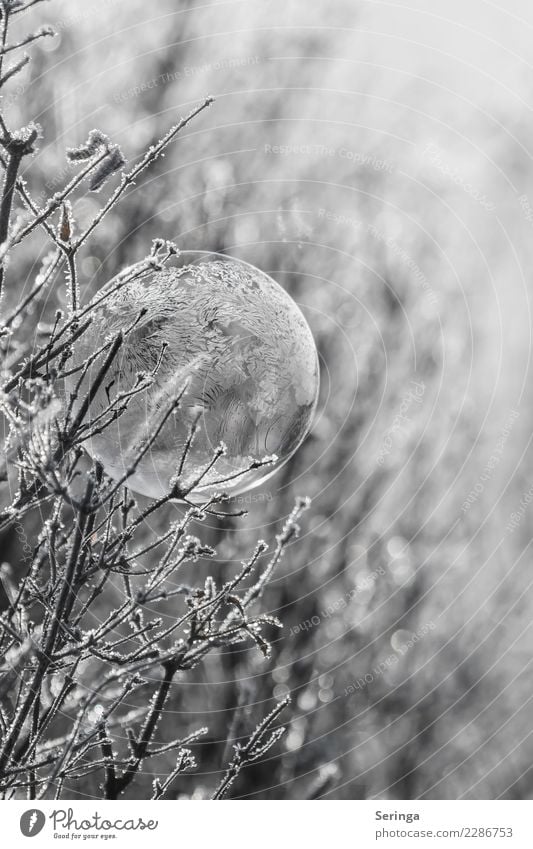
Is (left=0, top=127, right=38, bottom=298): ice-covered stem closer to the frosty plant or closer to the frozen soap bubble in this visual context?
the frosty plant

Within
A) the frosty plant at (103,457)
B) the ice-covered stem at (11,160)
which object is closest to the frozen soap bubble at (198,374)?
the frosty plant at (103,457)

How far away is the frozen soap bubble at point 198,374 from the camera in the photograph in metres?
2.60

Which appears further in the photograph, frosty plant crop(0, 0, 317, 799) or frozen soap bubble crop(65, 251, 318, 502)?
frozen soap bubble crop(65, 251, 318, 502)

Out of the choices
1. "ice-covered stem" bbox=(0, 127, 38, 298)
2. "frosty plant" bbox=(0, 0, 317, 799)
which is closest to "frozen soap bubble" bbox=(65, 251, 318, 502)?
"frosty plant" bbox=(0, 0, 317, 799)

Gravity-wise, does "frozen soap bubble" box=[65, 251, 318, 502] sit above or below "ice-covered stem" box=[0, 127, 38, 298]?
below

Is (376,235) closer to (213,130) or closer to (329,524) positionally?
(213,130)

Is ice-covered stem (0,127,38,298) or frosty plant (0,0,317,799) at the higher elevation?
ice-covered stem (0,127,38,298)

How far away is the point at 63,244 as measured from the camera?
2.33m

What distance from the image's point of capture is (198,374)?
8.61ft

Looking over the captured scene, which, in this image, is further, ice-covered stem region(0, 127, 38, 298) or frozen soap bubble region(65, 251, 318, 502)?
frozen soap bubble region(65, 251, 318, 502)

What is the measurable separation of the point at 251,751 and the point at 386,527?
201 inches

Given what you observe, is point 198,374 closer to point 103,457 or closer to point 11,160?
point 103,457

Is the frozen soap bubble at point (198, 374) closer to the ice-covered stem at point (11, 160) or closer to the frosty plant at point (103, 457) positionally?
the frosty plant at point (103, 457)

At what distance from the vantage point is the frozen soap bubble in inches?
103
